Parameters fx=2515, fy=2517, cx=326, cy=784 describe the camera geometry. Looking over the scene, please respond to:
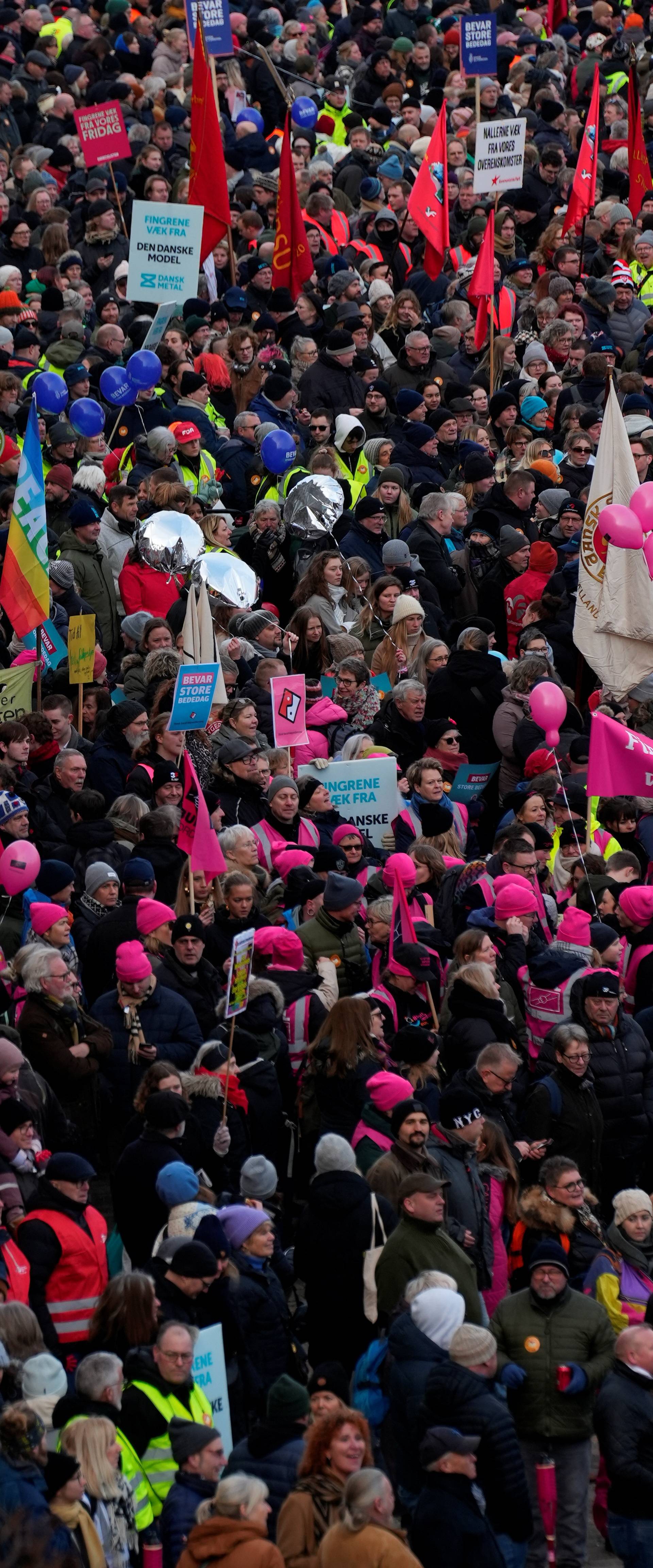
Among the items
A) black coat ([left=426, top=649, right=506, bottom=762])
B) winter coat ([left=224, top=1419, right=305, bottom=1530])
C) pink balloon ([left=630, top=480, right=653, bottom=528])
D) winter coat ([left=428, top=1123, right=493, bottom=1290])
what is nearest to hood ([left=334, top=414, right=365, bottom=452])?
pink balloon ([left=630, top=480, right=653, bottom=528])

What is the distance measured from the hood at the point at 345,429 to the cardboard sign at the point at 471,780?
3.08 m

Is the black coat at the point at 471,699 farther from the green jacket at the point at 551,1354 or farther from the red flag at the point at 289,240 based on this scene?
the red flag at the point at 289,240

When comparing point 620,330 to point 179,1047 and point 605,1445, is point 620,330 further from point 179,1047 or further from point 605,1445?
point 605,1445

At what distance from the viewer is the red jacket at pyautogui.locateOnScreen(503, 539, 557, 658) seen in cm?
1384

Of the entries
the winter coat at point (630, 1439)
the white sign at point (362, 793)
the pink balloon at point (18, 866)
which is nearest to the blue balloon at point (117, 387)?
the white sign at point (362, 793)

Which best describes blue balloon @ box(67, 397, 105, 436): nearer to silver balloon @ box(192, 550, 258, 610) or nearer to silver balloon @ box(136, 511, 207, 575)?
silver balloon @ box(136, 511, 207, 575)

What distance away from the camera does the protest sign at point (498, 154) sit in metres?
18.4

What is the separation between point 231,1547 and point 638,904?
451 centimetres

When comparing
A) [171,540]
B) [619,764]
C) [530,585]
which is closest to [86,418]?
[171,540]

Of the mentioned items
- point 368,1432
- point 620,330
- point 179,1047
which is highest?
point 368,1432

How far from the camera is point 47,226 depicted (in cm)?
1784

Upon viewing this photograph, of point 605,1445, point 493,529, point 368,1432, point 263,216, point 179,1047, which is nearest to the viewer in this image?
point 368,1432

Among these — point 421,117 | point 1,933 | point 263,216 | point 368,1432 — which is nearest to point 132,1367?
point 368,1432

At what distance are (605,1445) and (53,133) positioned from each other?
16.1m
